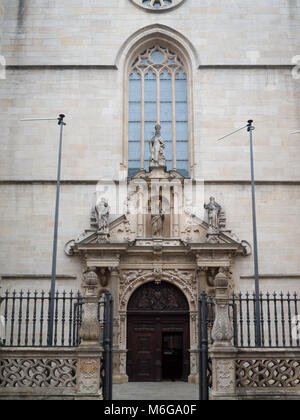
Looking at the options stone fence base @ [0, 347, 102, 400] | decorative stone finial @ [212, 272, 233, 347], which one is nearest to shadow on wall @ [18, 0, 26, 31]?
stone fence base @ [0, 347, 102, 400]

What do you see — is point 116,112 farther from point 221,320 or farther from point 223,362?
Answer: point 223,362

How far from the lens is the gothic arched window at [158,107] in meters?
18.1

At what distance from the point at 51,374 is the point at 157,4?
15050 millimetres

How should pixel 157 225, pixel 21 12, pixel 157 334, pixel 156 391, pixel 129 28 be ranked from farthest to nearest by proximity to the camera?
pixel 21 12 < pixel 129 28 < pixel 157 225 < pixel 157 334 < pixel 156 391

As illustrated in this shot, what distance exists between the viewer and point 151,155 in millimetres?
17094

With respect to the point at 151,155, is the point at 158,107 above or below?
above

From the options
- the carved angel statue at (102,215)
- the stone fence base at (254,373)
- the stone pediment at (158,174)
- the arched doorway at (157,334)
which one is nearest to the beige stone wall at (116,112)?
→ the carved angel statue at (102,215)

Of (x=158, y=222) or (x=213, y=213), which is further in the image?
(x=158, y=222)

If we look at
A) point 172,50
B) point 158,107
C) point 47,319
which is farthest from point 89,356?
point 172,50

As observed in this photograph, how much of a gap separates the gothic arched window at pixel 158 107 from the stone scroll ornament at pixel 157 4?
55.4 inches

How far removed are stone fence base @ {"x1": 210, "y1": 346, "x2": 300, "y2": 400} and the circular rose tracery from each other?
14.1 meters

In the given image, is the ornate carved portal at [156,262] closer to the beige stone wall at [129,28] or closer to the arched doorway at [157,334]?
the arched doorway at [157,334]

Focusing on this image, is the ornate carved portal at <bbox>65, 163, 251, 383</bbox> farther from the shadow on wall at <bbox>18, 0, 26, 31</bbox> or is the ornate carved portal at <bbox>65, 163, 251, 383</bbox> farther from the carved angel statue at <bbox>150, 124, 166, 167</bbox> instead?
the shadow on wall at <bbox>18, 0, 26, 31</bbox>

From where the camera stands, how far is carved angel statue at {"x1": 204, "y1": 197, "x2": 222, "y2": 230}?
16156 mm
